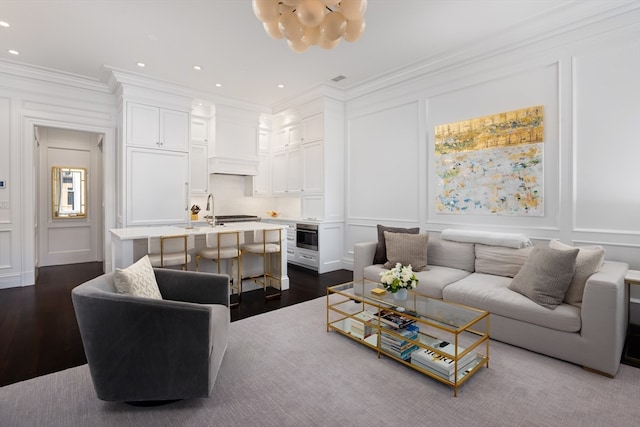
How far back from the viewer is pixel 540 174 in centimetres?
329

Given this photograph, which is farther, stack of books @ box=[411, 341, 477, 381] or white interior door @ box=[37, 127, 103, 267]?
white interior door @ box=[37, 127, 103, 267]

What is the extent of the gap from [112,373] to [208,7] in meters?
3.13

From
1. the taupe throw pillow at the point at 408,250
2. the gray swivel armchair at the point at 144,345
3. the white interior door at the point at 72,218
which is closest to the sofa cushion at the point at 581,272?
the taupe throw pillow at the point at 408,250

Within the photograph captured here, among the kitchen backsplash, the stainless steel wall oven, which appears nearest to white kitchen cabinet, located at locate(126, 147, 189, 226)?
the kitchen backsplash

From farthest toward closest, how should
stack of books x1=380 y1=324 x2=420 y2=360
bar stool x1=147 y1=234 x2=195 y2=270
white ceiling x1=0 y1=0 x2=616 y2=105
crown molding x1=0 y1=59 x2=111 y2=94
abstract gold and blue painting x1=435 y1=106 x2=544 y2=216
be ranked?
1. crown molding x1=0 y1=59 x2=111 y2=94
2. abstract gold and blue painting x1=435 y1=106 x2=544 y2=216
3. bar stool x1=147 y1=234 x2=195 y2=270
4. white ceiling x1=0 y1=0 x2=616 y2=105
5. stack of books x1=380 y1=324 x2=420 y2=360

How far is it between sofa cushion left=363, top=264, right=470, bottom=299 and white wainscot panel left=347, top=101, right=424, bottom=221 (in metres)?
1.17

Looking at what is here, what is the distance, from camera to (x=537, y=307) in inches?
94.5

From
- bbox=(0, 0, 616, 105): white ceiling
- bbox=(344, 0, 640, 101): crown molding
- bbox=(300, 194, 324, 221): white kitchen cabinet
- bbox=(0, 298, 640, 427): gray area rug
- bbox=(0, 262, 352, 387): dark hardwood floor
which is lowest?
bbox=(0, 298, 640, 427): gray area rug

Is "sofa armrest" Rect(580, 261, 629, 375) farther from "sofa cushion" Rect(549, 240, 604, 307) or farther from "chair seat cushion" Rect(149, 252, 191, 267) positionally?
"chair seat cushion" Rect(149, 252, 191, 267)

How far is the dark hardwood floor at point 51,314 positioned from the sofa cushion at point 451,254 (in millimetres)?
1473

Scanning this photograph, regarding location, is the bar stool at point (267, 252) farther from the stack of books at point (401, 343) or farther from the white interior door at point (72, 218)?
the white interior door at point (72, 218)

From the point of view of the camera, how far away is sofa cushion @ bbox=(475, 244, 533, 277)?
309 centimetres

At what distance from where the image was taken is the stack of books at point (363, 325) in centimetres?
258

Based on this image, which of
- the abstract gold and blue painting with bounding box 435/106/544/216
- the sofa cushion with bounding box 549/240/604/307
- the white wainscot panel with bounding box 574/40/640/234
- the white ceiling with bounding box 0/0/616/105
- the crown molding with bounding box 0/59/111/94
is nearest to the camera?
the sofa cushion with bounding box 549/240/604/307
